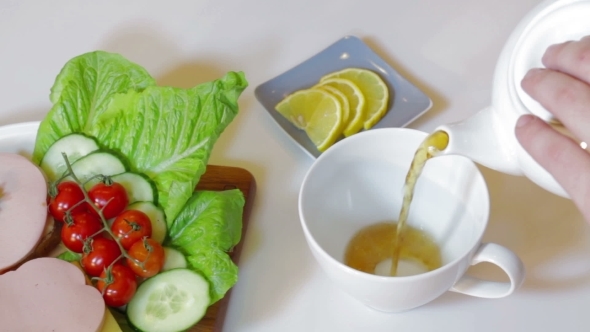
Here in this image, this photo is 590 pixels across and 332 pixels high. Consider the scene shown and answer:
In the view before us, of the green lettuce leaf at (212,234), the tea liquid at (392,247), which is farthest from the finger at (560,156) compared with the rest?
the green lettuce leaf at (212,234)

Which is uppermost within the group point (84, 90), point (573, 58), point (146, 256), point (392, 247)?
point (573, 58)

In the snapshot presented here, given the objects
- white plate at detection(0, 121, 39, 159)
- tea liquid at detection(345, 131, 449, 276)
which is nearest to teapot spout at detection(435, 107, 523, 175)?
tea liquid at detection(345, 131, 449, 276)

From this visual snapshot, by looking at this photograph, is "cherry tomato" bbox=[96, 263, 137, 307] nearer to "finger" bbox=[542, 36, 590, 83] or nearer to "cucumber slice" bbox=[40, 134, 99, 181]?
"cucumber slice" bbox=[40, 134, 99, 181]

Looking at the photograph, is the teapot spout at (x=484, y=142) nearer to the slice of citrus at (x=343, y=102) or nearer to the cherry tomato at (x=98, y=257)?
the slice of citrus at (x=343, y=102)

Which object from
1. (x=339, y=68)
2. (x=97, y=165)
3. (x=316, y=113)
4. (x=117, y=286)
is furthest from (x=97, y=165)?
(x=339, y=68)

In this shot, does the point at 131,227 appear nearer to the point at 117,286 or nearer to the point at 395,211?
the point at 117,286

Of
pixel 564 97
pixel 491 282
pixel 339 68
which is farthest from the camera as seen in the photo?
pixel 339 68
